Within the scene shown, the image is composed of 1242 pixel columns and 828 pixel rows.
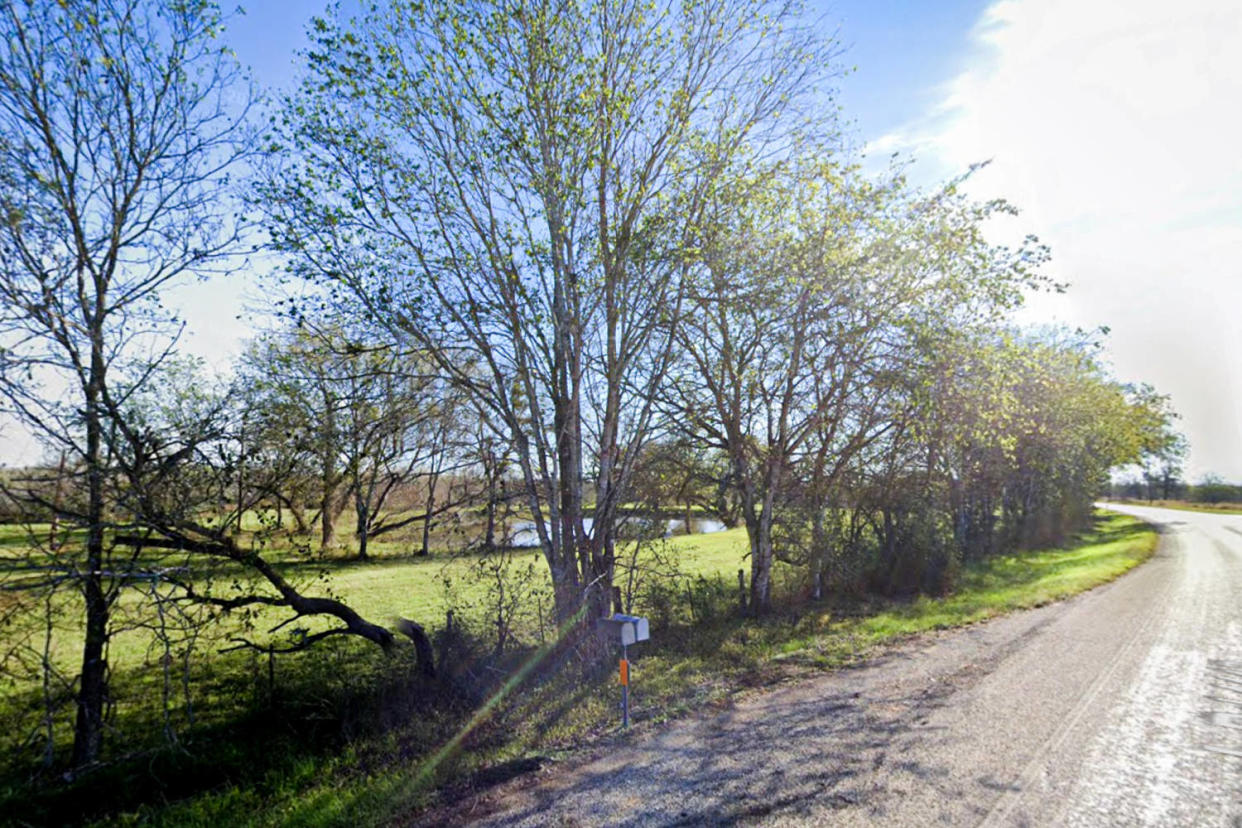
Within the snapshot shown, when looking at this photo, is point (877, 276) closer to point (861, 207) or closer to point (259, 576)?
point (861, 207)

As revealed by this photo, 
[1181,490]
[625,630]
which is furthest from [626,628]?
[1181,490]

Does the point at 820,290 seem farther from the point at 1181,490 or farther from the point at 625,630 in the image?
the point at 1181,490

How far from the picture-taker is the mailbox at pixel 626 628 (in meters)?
8.27

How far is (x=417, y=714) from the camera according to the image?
8602 millimetres

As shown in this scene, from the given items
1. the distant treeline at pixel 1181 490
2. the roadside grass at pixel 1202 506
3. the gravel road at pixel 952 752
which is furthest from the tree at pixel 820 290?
the distant treeline at pixel 1181 490

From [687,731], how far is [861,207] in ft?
32.6

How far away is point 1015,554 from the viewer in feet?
96.2

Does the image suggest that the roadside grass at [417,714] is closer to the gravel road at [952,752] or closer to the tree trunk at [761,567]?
the tree trunk at [761,567]

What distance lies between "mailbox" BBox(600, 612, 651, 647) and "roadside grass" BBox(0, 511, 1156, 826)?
1.02 metres

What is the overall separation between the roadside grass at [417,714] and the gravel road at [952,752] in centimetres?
73

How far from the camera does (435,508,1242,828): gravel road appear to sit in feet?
18.4

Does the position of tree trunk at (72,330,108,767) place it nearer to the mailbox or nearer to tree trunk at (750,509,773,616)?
the mailbox

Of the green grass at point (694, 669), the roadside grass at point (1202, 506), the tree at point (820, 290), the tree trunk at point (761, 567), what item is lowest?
the roadside grass at point (1202, 506)

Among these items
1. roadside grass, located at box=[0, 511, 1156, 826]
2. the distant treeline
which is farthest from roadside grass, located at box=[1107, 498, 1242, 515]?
roadside grass, located at box=[0, 511, 1156, 826]
